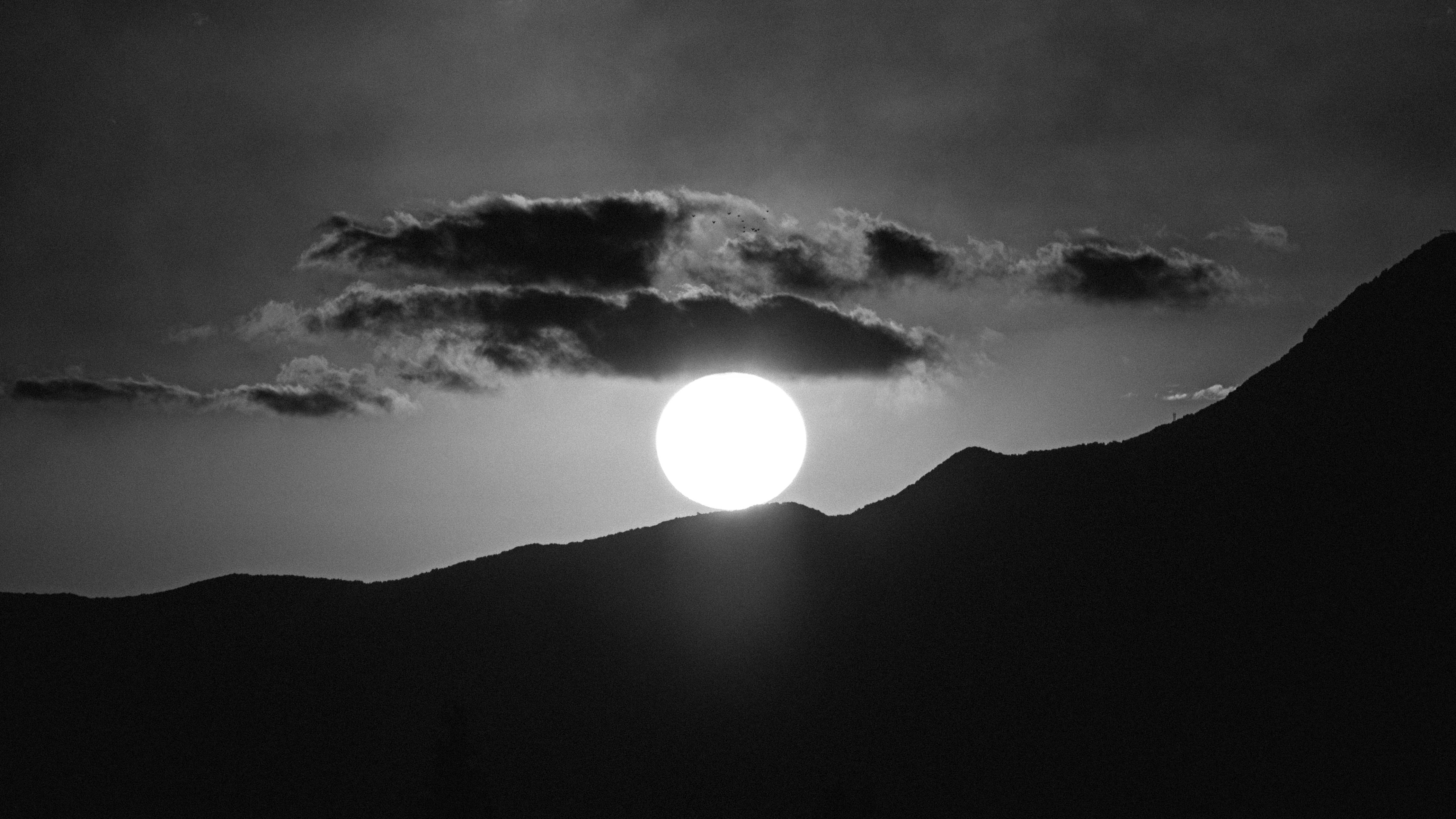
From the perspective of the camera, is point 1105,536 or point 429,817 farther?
point 1105,536

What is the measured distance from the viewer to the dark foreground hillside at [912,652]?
71.8 metres

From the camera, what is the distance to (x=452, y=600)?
313ft

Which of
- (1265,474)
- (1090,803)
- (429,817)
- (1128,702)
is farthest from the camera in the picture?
(1265,474)

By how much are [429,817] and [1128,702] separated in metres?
48.3

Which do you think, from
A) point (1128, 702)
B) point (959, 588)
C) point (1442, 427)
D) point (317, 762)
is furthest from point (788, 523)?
point (1442, 427)

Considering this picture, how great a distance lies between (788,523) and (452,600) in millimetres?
30669

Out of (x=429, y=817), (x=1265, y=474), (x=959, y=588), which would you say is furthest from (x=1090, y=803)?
(x=429, y=817)

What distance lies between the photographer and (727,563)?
319ft

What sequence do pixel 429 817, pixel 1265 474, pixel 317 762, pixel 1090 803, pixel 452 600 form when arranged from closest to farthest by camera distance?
pixel 429 817
pixel 1090 803
pixel 317 762
pixel 1265 474
pixel 452 600

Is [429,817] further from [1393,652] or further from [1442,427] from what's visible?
[1442,427]

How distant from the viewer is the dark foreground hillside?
7175 cm

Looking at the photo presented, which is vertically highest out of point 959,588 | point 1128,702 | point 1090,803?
point 959,588

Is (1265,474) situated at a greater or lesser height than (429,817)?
greater

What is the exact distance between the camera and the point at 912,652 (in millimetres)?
84938
